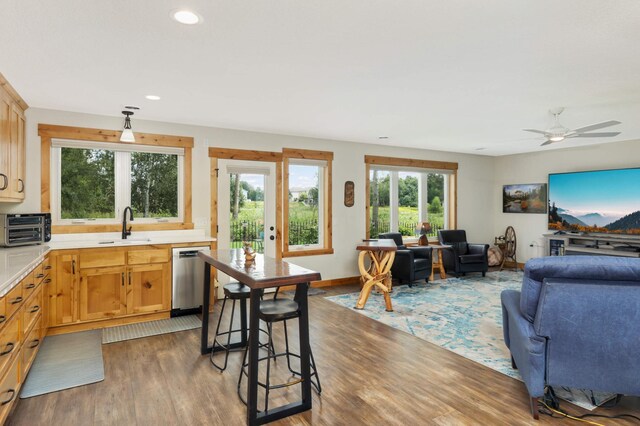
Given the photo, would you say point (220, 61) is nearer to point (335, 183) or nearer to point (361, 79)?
point (361, 79)

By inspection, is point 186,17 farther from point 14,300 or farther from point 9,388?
point 9,388

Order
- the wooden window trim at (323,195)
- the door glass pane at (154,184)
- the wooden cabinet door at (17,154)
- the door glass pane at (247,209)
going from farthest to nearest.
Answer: the wooden window trim at (323,195)
the door glass pane at (247,209)
the door glass pane at (154,184)
the wooden cabinet door at (17,154)

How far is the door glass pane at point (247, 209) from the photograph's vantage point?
5.51 m

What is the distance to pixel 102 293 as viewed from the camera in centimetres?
405

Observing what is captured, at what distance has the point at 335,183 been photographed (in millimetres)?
6371

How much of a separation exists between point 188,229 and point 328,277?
243 cm

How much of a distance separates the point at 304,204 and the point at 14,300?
14.1 feet

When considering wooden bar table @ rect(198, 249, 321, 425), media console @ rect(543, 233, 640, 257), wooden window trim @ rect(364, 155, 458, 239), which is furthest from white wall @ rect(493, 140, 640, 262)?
wooden bar table @ rect(198, 249, 321, 425)

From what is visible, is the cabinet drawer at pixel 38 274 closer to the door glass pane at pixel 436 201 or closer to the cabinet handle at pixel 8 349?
the cabinet handle at pixel 8 349

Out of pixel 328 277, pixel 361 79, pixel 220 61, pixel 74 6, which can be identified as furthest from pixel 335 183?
pixel 74 6

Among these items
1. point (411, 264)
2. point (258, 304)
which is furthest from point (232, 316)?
point (411, 264)

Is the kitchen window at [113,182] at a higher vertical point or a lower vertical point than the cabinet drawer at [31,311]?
higher

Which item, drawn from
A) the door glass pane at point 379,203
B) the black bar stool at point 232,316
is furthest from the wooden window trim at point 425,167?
the black bar stool at point 232,316

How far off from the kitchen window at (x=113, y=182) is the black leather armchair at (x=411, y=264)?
11.4 ft
